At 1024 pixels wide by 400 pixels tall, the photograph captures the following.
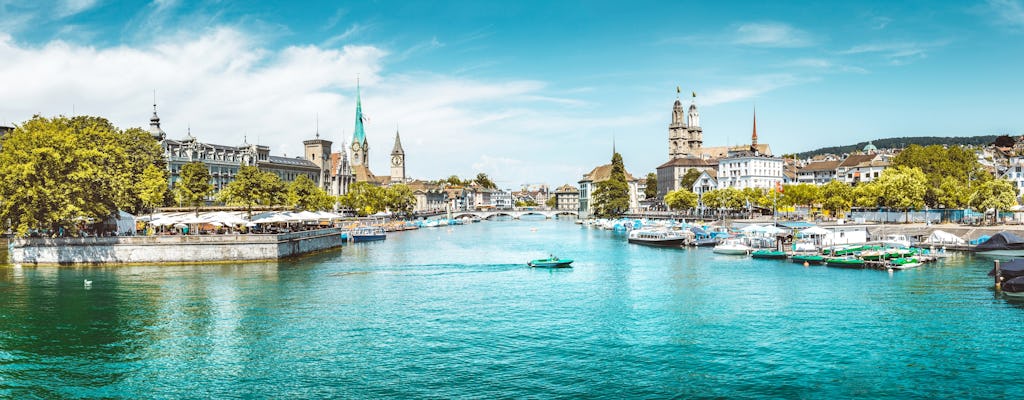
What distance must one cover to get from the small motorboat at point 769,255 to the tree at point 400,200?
11308 cm

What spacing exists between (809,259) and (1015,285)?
69.7 ft

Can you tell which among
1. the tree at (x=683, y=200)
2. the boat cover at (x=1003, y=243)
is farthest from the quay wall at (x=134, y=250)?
the tree at (x=683, y=200)

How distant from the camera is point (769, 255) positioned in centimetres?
6738

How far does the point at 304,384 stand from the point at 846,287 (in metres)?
36.3

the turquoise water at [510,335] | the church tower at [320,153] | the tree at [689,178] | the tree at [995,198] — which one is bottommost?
the turquoise water at [510,335]

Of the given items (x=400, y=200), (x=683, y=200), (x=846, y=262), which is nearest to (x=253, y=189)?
(x=846, y=262)

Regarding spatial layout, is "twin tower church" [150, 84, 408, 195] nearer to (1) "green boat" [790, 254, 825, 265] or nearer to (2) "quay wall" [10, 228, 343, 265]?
(2) "quay wall" [10, 228, 343, 265]

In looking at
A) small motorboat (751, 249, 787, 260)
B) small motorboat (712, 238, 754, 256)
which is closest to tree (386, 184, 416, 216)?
small motorboat (712, 238, 754, 256)

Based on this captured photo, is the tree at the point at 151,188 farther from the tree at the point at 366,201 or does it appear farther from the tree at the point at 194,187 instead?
the tree at the point at 366,201

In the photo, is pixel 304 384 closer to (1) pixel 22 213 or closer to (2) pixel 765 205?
(1) pixel 22 213

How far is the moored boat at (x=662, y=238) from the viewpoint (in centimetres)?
8744

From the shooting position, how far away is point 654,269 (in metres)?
62.1

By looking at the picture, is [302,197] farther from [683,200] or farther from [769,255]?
[683,200]

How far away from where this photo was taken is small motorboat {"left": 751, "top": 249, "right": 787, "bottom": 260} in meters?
67.1
